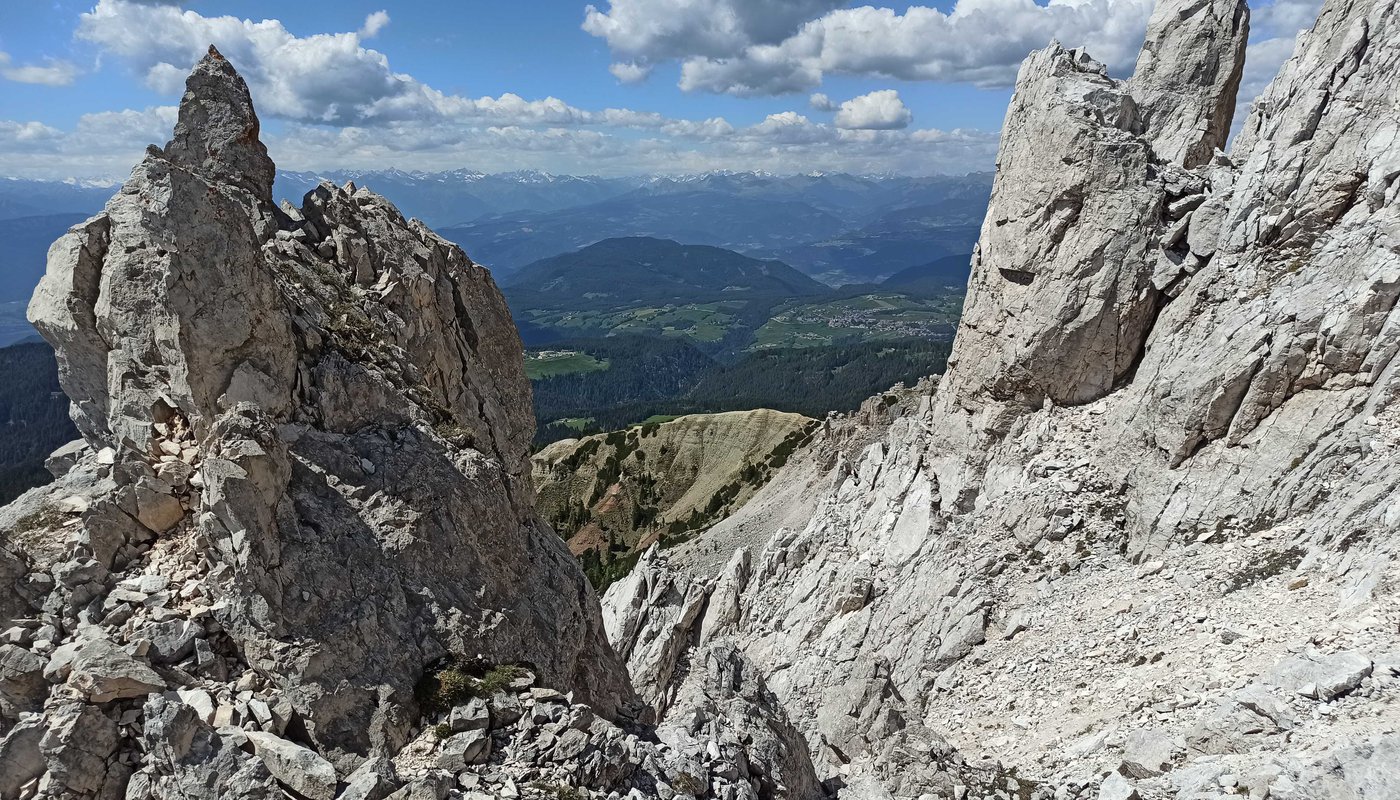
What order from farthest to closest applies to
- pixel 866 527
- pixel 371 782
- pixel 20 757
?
pixel 866 527, pixel 371 782, pixel 20 757

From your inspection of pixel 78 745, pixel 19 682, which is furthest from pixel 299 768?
pixel 19 682

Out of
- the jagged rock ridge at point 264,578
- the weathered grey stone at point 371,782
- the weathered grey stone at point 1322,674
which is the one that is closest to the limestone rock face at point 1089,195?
the weathered grey stone at point 1322,674

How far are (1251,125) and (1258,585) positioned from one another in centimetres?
2534

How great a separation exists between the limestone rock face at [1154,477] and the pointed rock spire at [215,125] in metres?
30.7

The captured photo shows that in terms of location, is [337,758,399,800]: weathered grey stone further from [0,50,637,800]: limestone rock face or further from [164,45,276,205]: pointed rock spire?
[164,45,276,205]: pointed rock spire

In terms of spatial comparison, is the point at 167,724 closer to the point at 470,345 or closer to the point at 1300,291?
the point at 470,345

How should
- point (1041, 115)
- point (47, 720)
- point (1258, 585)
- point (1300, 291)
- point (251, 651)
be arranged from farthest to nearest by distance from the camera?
1. point (1041, 115)
2. point (1300, 291)
3. point (1258, 585)
4. point (251, 651)
5. point (47, 720)

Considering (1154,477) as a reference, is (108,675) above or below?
above

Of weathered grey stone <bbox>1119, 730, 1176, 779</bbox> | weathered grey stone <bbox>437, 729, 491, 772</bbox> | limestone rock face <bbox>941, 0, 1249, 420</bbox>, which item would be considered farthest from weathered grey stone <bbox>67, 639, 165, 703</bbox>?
limestone rock face <bbox>941, 0, 1249, 420</bbox>

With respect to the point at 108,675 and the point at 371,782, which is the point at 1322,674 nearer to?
the point at 371,782

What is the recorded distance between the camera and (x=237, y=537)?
606 inches

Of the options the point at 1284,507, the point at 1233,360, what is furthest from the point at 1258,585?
the point at 1233,360

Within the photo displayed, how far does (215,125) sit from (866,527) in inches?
1681

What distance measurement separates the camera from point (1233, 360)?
31.8 metres
